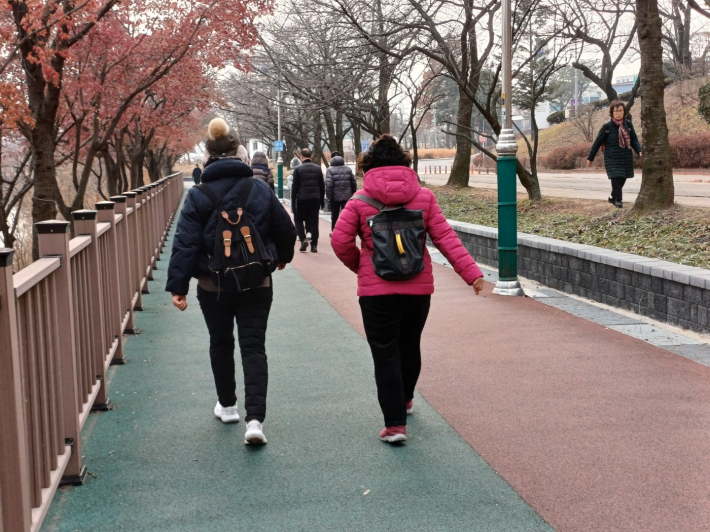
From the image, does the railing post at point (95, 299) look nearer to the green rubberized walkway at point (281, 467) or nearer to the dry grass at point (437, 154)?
the green rubberized walkway at point (281, 467)

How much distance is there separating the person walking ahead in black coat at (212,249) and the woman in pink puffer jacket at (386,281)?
1.22ft

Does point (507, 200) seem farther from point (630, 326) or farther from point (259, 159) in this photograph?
point (259, 159)

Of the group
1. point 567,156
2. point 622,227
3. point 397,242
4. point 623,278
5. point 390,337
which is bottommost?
point 623,278

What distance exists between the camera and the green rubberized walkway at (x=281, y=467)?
3.79 m

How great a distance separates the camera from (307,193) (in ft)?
50.1

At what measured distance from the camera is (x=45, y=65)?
13680mm

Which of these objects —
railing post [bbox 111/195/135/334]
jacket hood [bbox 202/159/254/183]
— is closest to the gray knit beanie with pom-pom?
jacket hood [bbox 202/159/254/183]

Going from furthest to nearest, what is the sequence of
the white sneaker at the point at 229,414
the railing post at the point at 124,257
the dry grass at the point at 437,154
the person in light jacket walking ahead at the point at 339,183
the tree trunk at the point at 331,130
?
the dry grass at the point at 437,154, the tree trunk at the point at 331,130, the person in light jacket walking ahead at the point at 339,183, the railing post at the point at 124,257, the white sneaker at the point at 229,414

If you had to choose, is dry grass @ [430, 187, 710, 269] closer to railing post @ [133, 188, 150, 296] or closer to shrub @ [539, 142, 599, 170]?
railing post @ [133, 188, 150, 296]

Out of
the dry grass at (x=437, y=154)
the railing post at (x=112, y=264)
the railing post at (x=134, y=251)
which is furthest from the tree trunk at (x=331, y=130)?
the dry grass at (x=437, y=154)

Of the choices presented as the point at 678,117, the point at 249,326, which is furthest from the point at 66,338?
the point at 678,117

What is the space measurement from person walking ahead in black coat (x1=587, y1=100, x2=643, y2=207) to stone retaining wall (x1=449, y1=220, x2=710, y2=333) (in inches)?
123

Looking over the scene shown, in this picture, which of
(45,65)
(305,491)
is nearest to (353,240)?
(305,491)

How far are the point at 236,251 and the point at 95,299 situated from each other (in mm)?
1161
